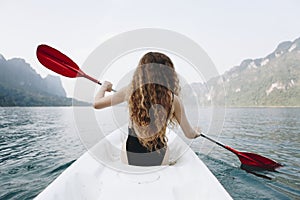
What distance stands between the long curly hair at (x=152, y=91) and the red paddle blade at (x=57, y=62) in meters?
1.80

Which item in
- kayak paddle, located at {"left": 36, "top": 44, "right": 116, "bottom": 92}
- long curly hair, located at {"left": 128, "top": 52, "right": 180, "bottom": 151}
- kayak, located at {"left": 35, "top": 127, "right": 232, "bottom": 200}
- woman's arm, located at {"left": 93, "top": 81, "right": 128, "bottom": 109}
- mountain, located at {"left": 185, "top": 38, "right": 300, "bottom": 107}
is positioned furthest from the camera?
mountain, located at {"left": 185, "top": 38, "right": 300, "bottom": 107}

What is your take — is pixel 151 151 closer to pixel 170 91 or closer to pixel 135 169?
pixel 135 169

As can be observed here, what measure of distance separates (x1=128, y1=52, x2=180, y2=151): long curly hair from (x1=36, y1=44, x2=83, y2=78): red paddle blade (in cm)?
180

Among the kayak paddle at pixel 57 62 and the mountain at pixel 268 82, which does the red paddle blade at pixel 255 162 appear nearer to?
the kayak paddle at pixel 57 62

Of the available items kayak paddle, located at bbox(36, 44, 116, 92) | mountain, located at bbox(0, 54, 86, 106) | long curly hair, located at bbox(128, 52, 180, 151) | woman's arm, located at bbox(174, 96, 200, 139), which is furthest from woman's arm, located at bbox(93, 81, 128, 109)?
mountain, located at bbox(0, 54, 86, 106)

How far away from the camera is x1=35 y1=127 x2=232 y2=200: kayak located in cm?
161

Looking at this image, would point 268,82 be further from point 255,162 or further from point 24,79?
point 24,79

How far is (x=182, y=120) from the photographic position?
2.17 meters

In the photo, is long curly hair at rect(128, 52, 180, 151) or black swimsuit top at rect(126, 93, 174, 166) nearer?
long curly hair at rect(128, 52, 180, 151)

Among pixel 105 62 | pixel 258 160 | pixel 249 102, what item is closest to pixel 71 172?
pixel 105 62

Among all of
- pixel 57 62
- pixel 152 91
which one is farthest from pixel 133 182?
pixel 57 62

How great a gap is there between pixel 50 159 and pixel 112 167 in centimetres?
308

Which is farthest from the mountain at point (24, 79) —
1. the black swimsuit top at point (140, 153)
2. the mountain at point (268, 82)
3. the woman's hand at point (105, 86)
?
the black swimsuit top at point (140, 153)

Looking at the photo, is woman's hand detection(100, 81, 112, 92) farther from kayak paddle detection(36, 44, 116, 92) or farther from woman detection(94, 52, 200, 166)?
kayak paddle detection(36, 44, 116, 92)
